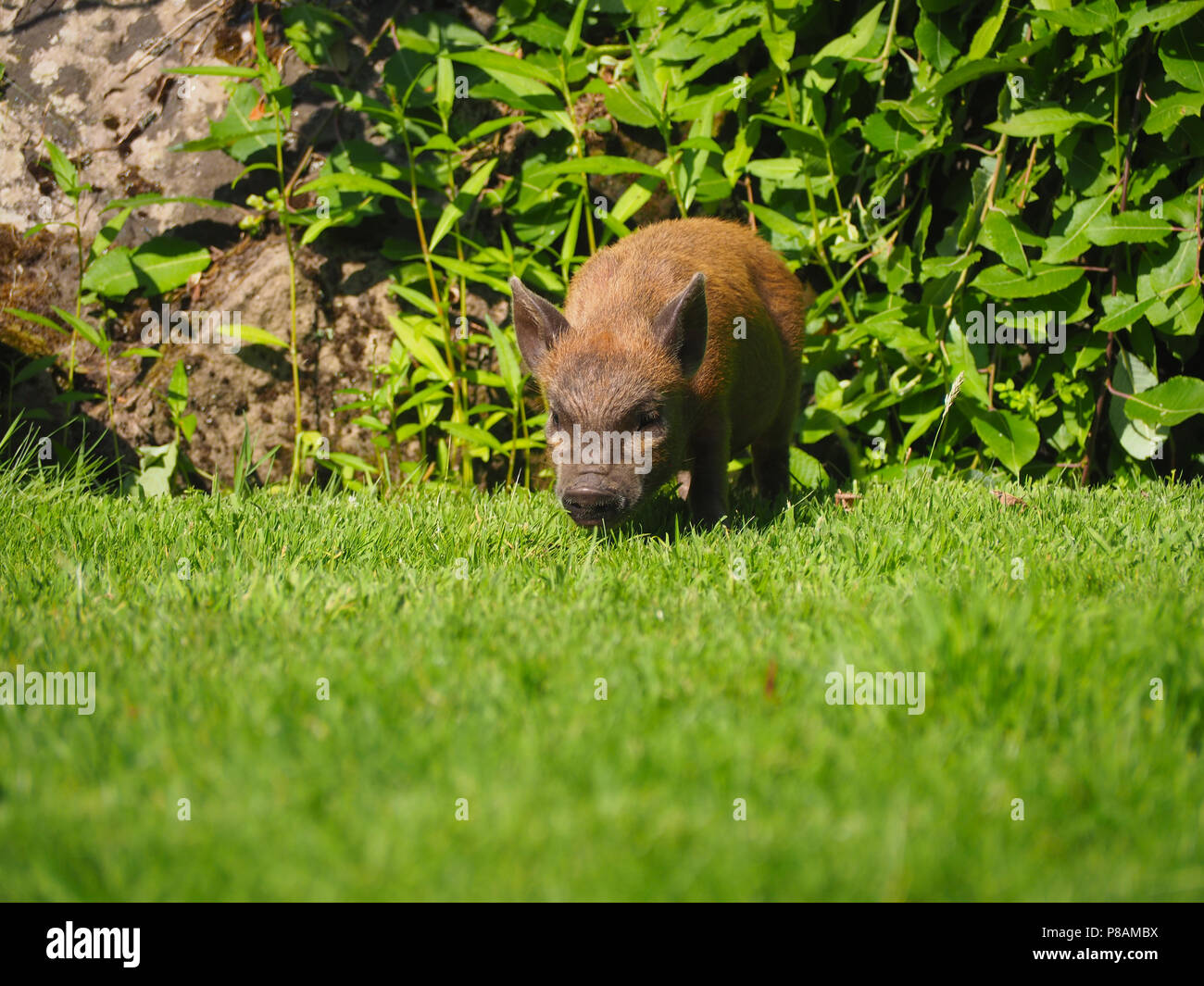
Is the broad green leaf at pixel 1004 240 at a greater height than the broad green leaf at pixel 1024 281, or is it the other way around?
the broad green leaf at pixel 1004 240

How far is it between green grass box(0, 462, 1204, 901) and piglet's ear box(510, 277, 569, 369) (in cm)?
145

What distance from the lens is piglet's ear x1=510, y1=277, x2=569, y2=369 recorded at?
4.75 meters

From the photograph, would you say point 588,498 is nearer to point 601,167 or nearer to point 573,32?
point 601,167

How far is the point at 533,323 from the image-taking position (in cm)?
500

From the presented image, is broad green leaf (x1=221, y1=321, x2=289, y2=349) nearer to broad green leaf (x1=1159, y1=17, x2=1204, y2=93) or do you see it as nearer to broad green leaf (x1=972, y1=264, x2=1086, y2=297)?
broad green leaf (x1=972, y1=264, x2=1086, y2=297)

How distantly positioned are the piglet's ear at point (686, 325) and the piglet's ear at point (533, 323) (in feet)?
1.70

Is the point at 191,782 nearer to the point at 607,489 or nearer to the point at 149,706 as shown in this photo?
the point at 149,706

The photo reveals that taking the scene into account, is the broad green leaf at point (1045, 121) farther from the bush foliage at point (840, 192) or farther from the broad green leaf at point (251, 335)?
the broad green leaf at point (251, 335)

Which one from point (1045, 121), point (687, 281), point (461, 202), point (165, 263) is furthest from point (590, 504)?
point (165, 263)

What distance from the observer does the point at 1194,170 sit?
209 inches

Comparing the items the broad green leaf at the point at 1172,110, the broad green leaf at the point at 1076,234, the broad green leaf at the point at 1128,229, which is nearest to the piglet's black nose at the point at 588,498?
the broad green leaf at the point at 1076,234

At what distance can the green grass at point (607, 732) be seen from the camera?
1.77 metres


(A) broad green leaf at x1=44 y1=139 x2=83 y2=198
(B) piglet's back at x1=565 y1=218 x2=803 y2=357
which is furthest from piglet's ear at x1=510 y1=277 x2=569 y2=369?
(A) broad green leaf at x1=44 y1=139 x2=83 y2=198
